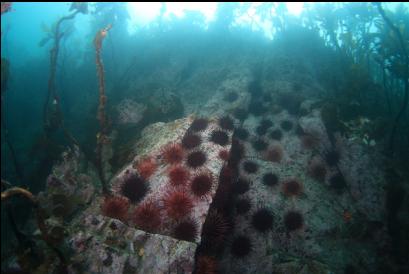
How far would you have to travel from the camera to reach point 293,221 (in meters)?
11.4

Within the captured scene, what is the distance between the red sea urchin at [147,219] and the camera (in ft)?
29.1

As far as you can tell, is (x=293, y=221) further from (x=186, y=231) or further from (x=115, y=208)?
(x=115, y=208)

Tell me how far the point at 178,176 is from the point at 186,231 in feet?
6.78

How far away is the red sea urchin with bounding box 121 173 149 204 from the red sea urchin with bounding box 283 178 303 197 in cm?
628

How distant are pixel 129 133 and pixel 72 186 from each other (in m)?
4.64

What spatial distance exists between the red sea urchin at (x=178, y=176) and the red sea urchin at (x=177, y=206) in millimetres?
807

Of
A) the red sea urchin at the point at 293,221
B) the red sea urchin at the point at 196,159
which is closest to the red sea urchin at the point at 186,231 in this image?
the red sea urchin at the point at 196,159

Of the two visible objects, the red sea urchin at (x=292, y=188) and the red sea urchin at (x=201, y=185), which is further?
the red sea urchin at (x=292, y=188)

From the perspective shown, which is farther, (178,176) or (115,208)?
(178,176)

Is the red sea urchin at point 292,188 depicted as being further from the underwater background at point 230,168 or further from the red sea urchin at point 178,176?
the red sea urchin at point 178,176

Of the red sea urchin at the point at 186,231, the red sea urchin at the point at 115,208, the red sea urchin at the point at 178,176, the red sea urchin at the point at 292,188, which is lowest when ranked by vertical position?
the red sea urchin at the point at 292,188

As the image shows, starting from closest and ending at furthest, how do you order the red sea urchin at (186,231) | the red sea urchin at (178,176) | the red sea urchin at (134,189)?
the red sea urchin at (186,231), the red sea urchin at (134,189), the red sea urchin at (178,176)

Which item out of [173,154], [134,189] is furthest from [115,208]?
[173,154]

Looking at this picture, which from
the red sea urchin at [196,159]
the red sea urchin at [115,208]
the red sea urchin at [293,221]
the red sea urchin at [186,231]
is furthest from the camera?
the red sea urchin at [293,221]
